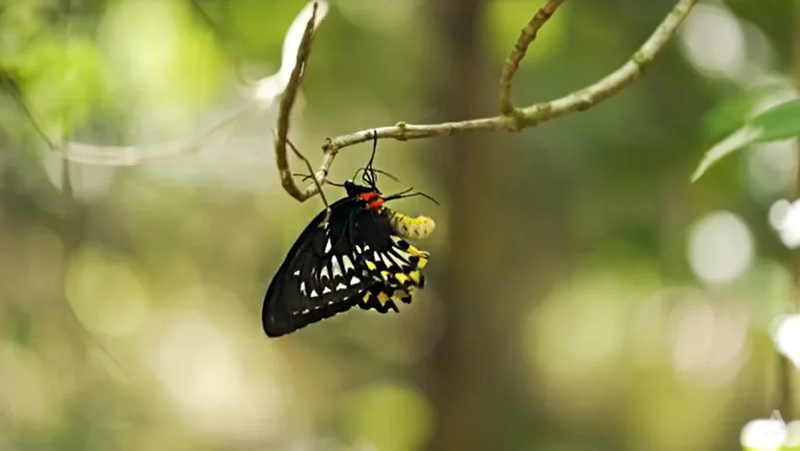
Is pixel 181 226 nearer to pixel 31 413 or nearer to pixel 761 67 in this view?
pixel 31 413

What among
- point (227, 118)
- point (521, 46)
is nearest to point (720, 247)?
point (227, 118)

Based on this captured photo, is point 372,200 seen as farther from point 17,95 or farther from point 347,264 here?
point 17,95

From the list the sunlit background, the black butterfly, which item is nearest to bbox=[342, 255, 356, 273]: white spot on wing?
the black butterfly

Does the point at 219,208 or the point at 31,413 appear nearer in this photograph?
the point at 31,413

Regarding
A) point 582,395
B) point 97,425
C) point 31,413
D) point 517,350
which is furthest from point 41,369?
point 582,395

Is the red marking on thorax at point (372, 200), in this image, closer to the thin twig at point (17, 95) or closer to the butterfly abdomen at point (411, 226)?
the butterfly abdomen at point (411, 226)

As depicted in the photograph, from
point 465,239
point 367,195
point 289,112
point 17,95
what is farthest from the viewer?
point 465,239

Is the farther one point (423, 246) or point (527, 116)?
point (423, 246)
